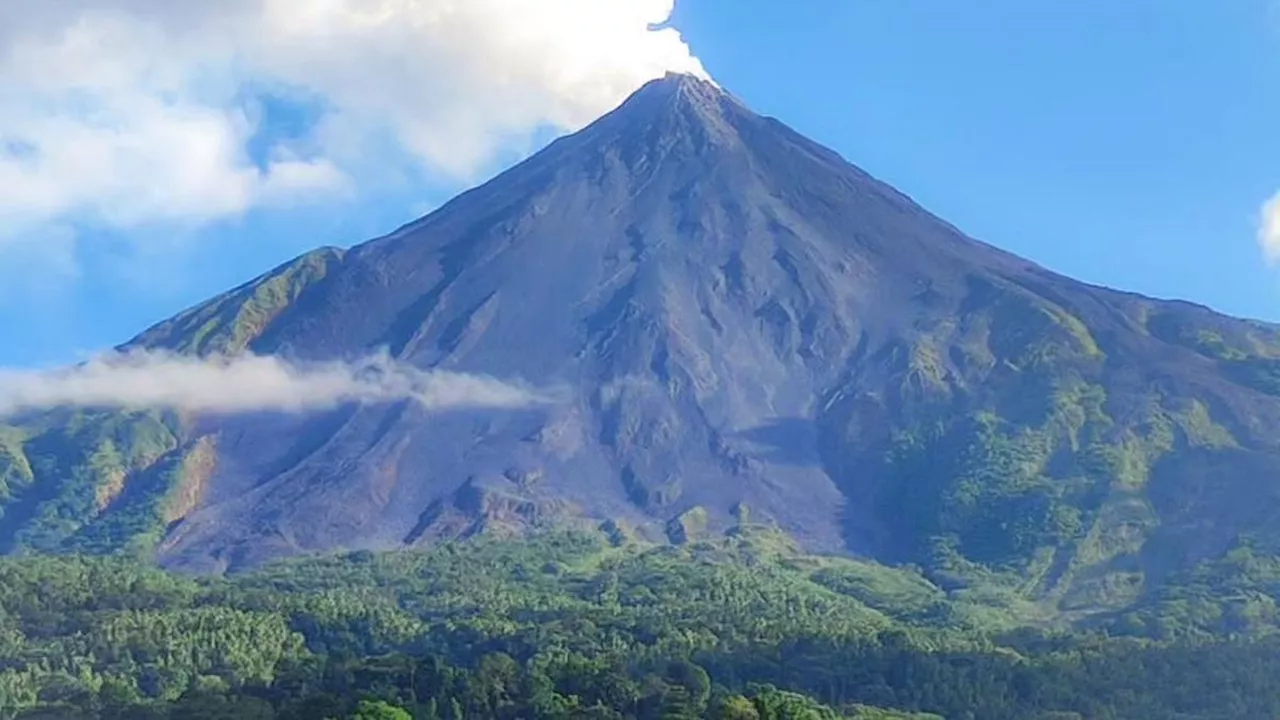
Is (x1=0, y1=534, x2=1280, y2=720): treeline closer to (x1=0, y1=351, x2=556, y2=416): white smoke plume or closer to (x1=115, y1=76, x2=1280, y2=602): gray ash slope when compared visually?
(x1=115, y1=76, x2=1280, y2=602): gray ash slope

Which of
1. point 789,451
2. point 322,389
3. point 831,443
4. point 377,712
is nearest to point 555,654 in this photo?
point 377,712

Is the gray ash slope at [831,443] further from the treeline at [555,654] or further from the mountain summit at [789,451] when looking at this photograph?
the treeline at [555,654]

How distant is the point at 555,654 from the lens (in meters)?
92.8

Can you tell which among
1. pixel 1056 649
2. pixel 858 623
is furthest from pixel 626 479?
pixel 1056 649

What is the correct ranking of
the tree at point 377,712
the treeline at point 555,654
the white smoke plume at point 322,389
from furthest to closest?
the white smoke plume at point 322,389 → the treeline at point 555,654 → the tree at point 377,712

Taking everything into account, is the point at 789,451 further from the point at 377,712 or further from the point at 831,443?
the point at 377,712

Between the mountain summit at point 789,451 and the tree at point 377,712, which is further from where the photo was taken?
the mountain summit at point 789,451

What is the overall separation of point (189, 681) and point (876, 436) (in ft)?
326

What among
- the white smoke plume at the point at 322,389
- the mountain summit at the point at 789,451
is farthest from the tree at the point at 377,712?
the white smoke plume at the point at 322,389

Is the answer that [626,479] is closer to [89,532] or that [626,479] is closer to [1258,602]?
[89,532]

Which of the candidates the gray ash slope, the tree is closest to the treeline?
the tree

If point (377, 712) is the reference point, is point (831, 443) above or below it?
above

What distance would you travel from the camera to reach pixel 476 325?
653ft

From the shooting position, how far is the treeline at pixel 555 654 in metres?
71.6
